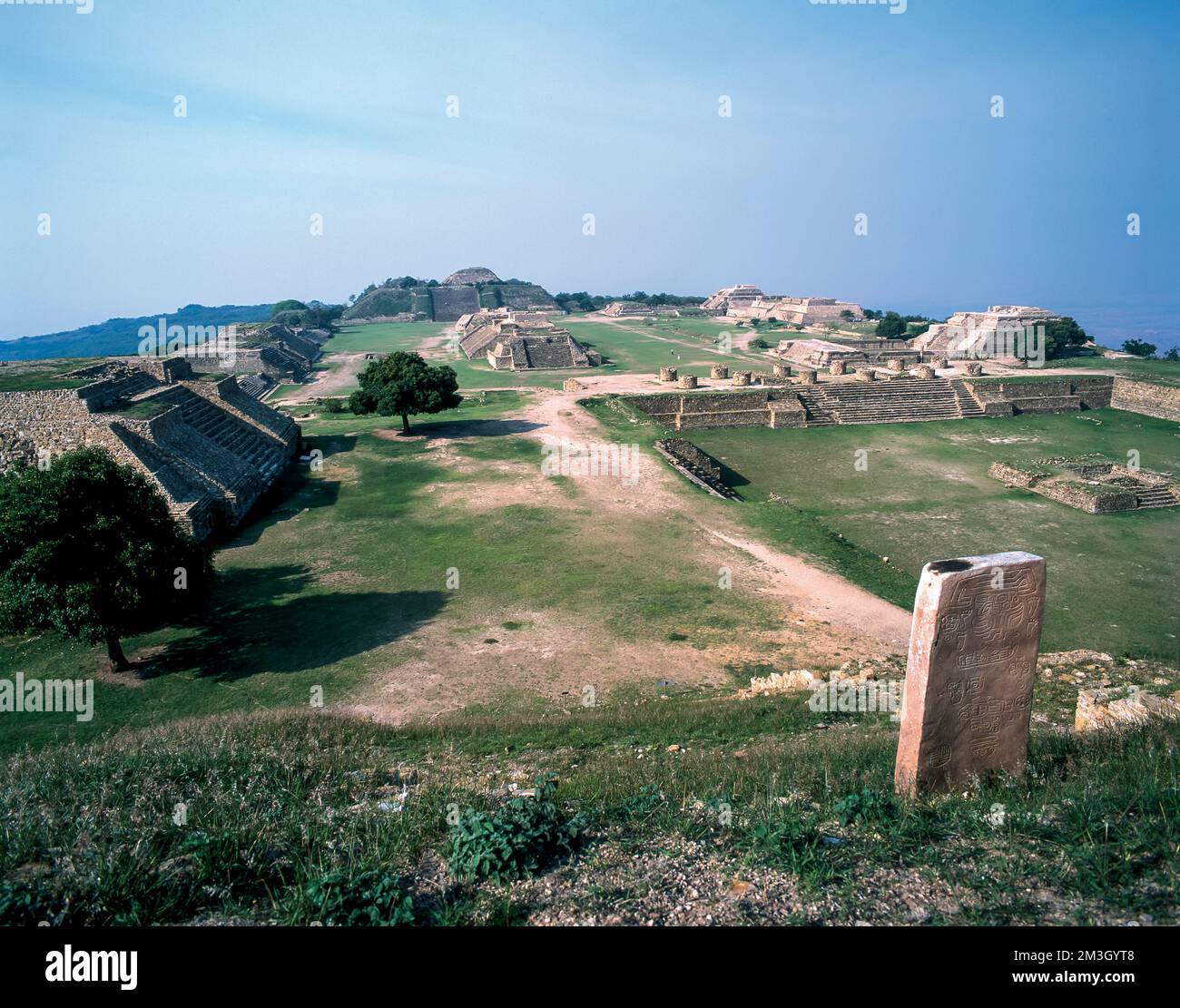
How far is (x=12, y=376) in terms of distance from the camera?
22.2m

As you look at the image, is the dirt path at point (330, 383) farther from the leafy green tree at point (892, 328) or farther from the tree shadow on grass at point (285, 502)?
the leafy green tree at point (892, 328)

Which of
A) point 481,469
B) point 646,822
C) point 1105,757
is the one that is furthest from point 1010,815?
point 481,469

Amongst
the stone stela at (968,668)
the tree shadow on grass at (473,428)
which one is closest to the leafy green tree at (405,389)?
the tree shadow on grass at (473,428)

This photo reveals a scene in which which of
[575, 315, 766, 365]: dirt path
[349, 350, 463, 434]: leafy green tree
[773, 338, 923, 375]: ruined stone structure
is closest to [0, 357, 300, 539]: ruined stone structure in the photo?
[349, 350, 463, 434]: leafy green tree

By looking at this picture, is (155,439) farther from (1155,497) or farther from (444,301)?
Result: (444,301)

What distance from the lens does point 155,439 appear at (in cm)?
1859

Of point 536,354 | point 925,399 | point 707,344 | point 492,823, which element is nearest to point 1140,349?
point 925,399

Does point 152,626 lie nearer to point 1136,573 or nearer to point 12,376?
point 12,376

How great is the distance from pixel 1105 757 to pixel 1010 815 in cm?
217

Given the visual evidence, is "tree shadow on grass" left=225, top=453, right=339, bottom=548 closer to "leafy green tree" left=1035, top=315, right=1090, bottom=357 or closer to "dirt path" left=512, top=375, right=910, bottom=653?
"dirt path" left=512, top=375, right=910, bottom=653

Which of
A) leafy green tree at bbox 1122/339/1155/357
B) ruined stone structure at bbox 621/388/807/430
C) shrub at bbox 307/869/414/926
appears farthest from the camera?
leafy green tree at bbox 1122/339/1155/357

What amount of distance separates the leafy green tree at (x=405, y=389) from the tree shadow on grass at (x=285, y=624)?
1278 cm

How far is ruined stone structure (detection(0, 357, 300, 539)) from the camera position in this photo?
17531 mm

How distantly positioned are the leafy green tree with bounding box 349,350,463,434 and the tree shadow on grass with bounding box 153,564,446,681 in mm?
12781
